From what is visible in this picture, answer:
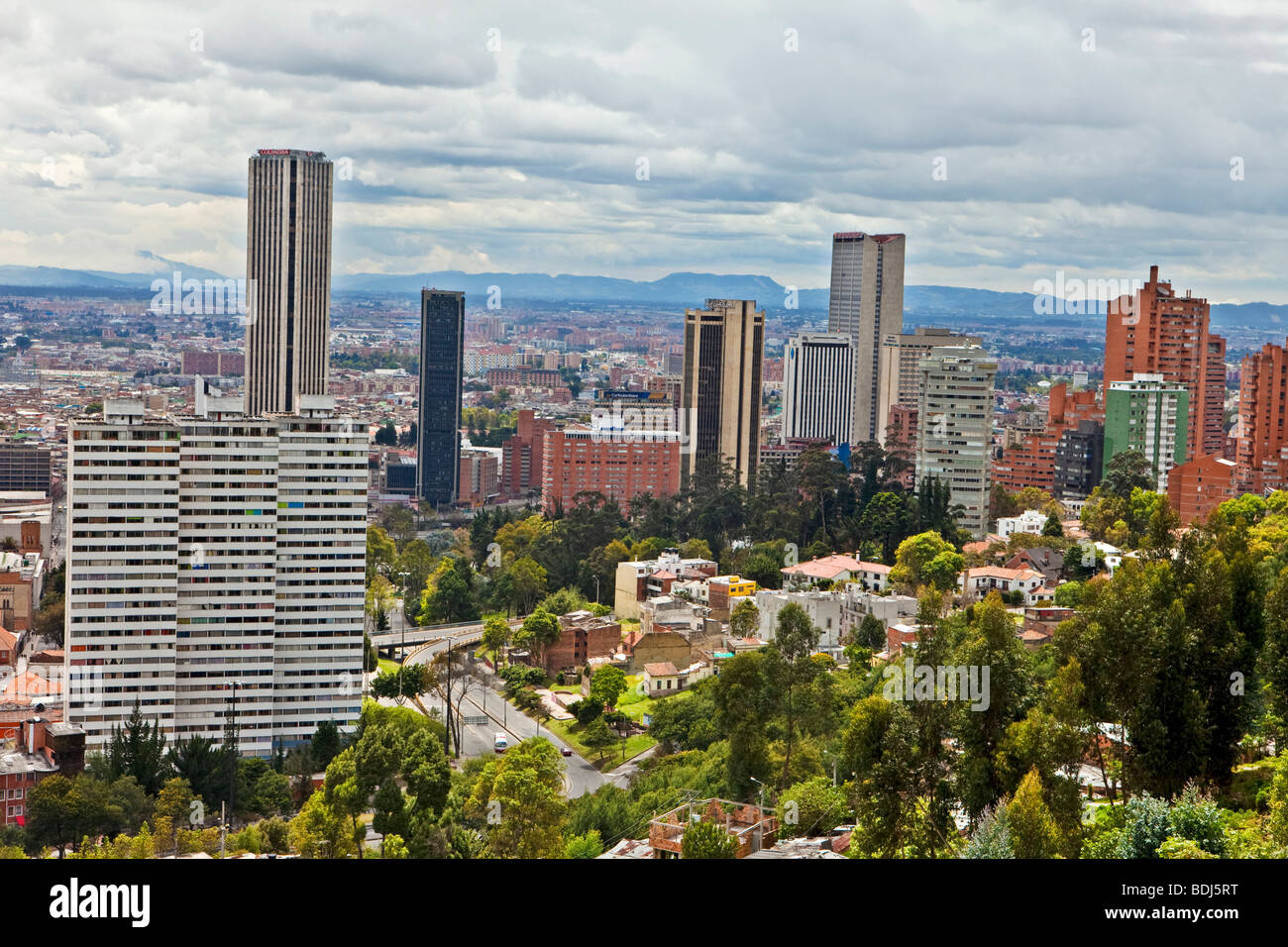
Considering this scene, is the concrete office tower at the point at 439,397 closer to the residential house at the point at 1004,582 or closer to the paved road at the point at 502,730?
the paved road at the point at 502,730

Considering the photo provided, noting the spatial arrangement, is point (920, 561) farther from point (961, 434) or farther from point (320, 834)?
point (320, 834)

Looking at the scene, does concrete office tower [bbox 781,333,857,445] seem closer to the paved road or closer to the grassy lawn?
the paved road

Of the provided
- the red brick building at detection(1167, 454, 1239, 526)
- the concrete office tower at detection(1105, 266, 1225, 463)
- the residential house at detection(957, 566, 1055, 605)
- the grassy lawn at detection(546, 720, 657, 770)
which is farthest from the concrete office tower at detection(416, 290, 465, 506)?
the grassy lawn at detection(546, 720, 657, 770)

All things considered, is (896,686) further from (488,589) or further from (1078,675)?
(488,589)

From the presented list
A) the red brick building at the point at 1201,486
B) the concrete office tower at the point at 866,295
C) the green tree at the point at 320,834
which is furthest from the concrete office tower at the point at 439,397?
the green tree at the point at 320,834

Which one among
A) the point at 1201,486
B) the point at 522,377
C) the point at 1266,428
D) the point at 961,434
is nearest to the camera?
the point at 1201,486

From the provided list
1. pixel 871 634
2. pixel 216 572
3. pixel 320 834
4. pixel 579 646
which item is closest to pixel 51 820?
pixel 320 834
